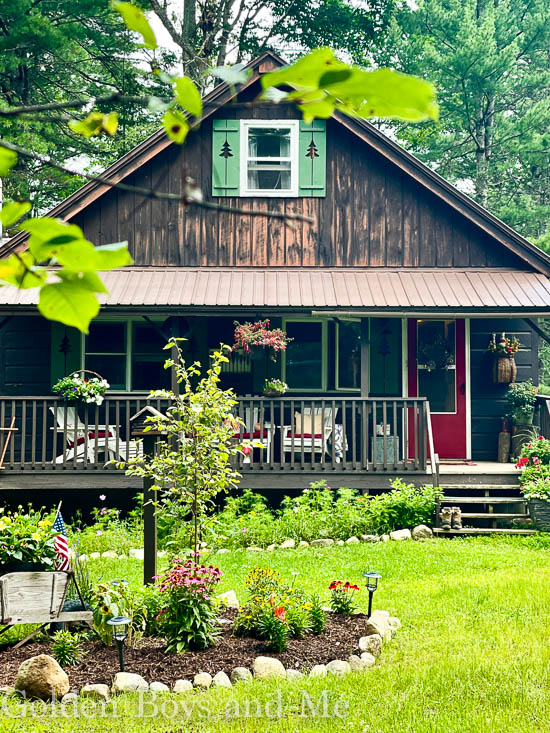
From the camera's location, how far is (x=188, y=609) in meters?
5.75

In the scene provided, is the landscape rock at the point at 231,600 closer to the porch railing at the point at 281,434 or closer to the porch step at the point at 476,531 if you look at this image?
the porch railing at the point at 281,434

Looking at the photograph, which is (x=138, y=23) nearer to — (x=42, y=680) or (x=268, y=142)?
(x=42, y=680)

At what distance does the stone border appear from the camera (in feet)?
16.4

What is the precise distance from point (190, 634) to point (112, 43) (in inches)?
751

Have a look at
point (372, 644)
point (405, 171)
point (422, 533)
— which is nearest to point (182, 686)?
point (372, 644)

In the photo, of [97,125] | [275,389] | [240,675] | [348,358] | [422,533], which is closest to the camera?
[97,125]

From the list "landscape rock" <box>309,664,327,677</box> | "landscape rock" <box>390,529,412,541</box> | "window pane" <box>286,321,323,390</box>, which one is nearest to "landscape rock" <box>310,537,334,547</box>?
"landscape rock" <box>390,529,412,541</box>

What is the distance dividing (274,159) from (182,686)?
376 inches

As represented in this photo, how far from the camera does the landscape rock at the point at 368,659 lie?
5582mm

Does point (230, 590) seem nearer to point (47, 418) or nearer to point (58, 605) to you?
point (58, 605)

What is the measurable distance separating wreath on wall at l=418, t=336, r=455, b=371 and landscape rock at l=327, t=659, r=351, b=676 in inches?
312

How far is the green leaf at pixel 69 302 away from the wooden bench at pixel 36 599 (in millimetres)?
5269

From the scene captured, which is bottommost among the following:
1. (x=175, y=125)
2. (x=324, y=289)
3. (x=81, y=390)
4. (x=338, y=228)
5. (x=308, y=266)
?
(x=81, y=390)

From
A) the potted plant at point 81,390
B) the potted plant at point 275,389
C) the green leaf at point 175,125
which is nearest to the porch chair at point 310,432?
the potted plant at point 275,389
